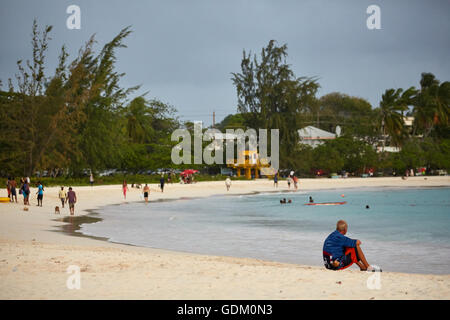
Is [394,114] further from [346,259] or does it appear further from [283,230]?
[346,259]

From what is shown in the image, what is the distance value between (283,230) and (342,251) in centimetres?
1219

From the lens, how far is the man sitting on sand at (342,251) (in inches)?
401

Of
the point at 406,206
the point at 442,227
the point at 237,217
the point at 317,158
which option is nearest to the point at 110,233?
the point at 237,217

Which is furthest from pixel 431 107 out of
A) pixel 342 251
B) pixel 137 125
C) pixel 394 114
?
pixel 342 251

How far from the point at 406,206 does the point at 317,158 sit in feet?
127

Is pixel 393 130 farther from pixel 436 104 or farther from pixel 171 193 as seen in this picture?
pixel 171 193

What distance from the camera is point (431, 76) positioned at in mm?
101938

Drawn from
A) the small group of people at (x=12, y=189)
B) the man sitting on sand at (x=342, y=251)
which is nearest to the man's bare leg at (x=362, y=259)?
the man sitting on sand at (x=342, y=251)

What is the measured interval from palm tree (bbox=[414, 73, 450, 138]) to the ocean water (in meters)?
59.0

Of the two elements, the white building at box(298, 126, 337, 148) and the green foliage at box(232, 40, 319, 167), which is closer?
the green foliage at box(232, 40, 319, 167)

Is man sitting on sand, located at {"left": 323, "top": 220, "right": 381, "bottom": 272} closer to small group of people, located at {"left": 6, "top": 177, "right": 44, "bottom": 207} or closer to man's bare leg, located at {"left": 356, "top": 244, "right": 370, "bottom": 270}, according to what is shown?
man's bare leg, located at {"left": 356, "top": 244, "right": 370, "bottom": 270}

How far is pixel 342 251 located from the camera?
1041 cm

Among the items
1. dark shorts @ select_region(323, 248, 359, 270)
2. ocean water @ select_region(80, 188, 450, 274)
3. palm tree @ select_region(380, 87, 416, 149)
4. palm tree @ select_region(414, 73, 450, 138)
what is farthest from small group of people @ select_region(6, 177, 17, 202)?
palm tree @ select_region(414, 73, 450, 138)

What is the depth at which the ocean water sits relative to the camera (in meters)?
15.8
